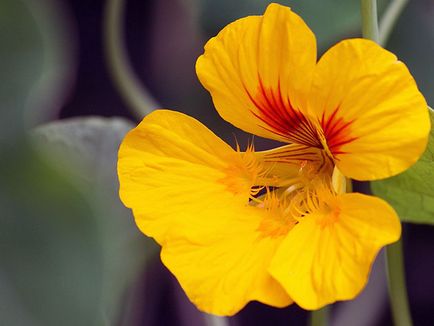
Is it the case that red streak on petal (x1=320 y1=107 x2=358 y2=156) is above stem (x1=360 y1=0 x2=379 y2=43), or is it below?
below

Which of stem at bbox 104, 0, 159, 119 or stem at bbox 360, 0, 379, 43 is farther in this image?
stem at bbox 104, 0, 159, 119

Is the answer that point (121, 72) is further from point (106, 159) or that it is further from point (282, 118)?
point (282, 118)

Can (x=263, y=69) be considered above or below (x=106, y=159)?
above

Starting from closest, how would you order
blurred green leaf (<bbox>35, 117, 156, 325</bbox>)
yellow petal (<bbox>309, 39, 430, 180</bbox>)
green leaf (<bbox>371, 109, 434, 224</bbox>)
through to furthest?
yellow petal (<bbox>309, 39, 430, 180</bbox>) < green leaf (<bbox>371, 109, 434, 224</bbox>) < blurred green leaf (<bbox>35, 117, 156, 325</bbox>)

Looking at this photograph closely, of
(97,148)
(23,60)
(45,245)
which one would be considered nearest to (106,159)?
(97,148)

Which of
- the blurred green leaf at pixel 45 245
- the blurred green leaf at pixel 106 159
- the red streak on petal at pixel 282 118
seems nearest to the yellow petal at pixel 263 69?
the red streak on petal at pixel 282 118

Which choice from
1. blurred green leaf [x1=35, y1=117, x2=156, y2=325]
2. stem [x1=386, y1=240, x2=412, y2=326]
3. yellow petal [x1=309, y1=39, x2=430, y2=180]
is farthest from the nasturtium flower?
blurred green leaf [x1=35, y1=117, x2=156, y2=325]

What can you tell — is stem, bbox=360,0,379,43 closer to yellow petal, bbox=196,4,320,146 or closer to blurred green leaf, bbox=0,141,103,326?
yellow petal, bbox=196,4,320,146

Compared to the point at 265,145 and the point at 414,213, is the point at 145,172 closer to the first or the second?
the point at 414,213
